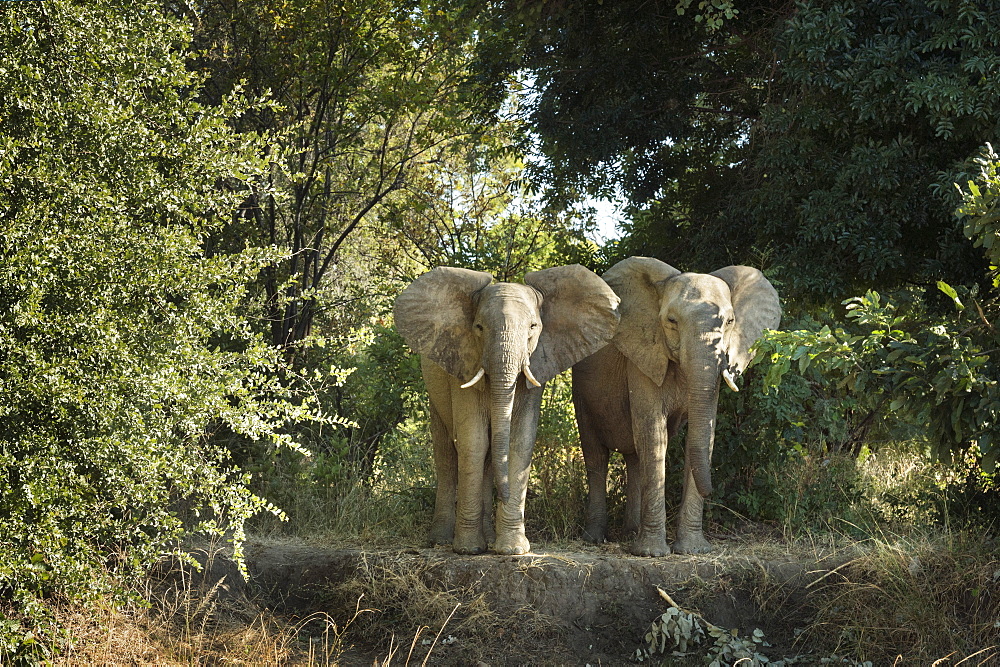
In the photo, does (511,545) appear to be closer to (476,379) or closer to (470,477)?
(470,477)

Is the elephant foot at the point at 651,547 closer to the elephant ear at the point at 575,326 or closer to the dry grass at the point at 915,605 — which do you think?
the dry grass at the point at 915,605

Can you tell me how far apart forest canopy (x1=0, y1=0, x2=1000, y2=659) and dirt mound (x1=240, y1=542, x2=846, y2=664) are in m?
1.35

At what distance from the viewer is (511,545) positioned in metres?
8.64

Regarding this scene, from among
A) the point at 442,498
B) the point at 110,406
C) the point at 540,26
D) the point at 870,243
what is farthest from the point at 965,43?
the point at 110,406

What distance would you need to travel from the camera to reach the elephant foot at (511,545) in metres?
8.63

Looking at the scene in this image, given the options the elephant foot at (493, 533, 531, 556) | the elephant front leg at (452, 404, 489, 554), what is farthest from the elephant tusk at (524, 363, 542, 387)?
the elephant foot at (493, 533, 531, 556)

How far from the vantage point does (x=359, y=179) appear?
14.3 meters

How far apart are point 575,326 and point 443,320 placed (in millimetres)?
1184

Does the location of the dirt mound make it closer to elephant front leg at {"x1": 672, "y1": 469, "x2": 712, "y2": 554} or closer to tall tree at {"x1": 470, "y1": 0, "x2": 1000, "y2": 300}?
elephant front leg at {"x1": 672, "y1": 469, "x2": 712, "y2": 554}

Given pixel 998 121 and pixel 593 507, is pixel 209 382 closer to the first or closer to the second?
pixel 593 507

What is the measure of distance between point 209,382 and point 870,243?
6070 millimetres

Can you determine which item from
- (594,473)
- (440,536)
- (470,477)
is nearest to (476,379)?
(470,477)

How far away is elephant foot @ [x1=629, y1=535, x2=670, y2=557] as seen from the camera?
29.1ft

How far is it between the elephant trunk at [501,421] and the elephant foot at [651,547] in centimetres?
132
